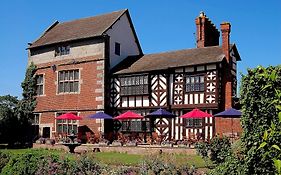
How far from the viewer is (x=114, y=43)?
104ft

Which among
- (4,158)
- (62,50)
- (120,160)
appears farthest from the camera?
(62,50)

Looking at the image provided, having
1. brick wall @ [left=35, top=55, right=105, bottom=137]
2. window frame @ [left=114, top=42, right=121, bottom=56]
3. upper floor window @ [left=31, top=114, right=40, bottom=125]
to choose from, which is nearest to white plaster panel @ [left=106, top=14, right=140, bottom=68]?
window frame @ [left=114, top=42, right=121, bottom=56]

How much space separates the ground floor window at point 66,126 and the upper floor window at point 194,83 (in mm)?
10091

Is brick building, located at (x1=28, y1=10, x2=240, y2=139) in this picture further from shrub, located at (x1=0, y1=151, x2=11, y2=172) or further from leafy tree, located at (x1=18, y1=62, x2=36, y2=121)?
shrub, located at (x1=0, y1=151, x2=11, y2=172)

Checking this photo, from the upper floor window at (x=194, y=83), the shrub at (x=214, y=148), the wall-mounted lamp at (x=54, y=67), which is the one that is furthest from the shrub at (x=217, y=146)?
the wall-mounted lamp at (x=54, y=67)

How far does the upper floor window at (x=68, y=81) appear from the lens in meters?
32.0

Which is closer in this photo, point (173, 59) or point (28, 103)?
point (173, 59)

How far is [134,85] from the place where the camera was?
29.3m

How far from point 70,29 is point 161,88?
38.3ft

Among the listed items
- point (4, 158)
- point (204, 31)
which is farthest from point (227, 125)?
point (4, 158)

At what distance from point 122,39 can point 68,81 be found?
5.78 m

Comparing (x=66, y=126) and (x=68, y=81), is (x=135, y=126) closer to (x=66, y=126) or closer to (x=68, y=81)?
(x=66, y=126)

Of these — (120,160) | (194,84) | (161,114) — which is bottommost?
(120,160)

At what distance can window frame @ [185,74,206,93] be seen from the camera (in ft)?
87.0
